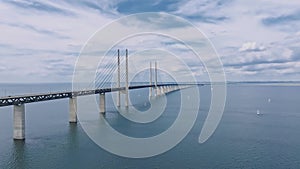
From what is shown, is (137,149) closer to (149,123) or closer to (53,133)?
(53,133)

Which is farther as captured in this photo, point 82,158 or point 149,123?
point 149,123

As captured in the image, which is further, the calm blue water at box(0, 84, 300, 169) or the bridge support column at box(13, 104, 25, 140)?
the bridge support column at box(13, 104, 25, 140)

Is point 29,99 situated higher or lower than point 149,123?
higher

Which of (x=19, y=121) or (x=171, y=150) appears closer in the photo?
(x=171, y=150)

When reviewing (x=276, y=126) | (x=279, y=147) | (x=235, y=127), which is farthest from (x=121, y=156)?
(x=276, y=126)

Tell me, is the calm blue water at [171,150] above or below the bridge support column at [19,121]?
below

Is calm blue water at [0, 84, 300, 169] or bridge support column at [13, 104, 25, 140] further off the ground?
bridge support column at [13, 104, 25, 140]

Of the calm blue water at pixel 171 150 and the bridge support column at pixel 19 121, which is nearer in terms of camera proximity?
the calm blue water at pixel 171 150

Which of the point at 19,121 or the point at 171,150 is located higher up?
the point at 19,121
